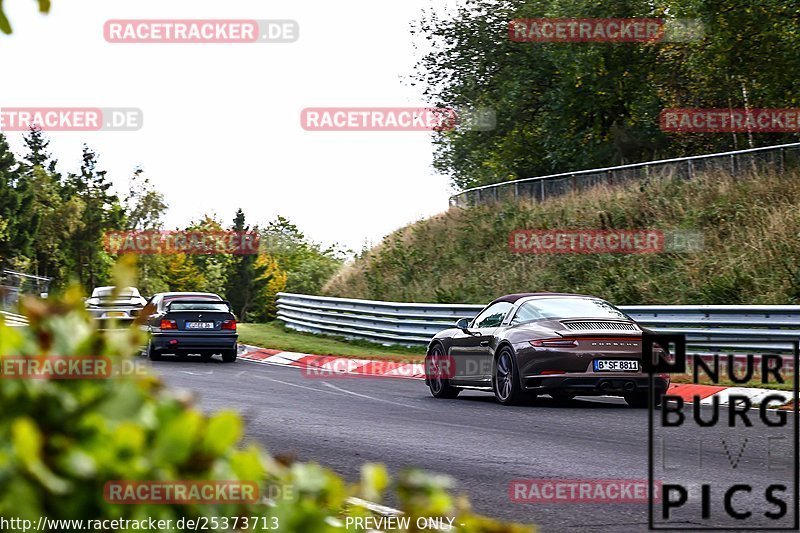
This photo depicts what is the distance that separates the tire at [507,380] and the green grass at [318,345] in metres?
8.61

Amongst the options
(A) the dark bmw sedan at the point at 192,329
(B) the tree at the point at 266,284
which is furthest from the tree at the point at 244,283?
(A) the dark bmw sedan at the point at 192,329

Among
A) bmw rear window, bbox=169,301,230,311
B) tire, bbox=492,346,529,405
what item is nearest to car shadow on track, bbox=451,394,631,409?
tire, bbox=492,346,529,405

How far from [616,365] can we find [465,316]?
9.88 meters

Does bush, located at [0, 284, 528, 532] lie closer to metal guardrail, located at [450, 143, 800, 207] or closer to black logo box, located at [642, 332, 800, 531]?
black logo box, located at [642, 332, 800, 531]

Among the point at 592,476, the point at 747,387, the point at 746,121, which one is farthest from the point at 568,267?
the point at 592,476

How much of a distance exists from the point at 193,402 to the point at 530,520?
5.06 metres

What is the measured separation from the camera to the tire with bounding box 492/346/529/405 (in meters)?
13.9

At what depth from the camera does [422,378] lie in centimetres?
2023

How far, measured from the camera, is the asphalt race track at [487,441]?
7422mm

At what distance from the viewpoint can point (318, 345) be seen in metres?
27.8

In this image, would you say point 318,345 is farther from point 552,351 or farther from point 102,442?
point 102,442

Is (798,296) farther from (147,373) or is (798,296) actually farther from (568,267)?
(147,373)

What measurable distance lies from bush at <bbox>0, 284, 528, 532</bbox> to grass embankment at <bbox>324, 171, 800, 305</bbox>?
19.7 metres

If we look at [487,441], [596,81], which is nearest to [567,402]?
[487,441]
